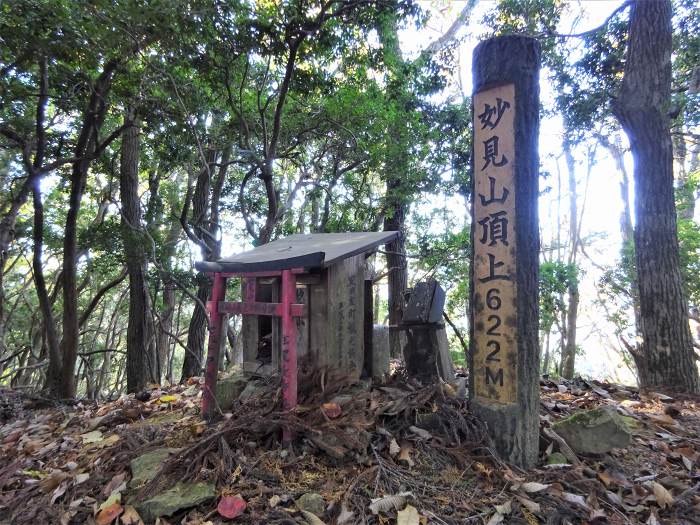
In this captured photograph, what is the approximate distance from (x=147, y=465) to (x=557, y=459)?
10.8 feet

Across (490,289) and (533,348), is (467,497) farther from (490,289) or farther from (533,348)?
(490,289)

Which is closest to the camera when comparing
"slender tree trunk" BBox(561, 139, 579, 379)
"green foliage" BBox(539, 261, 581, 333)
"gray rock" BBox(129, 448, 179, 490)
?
"gray rock" BBox(129, 448, 179, 490)

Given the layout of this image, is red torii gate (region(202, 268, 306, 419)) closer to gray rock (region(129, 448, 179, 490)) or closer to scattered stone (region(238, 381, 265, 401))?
scattered stone (region(238, 381, 265, 401))

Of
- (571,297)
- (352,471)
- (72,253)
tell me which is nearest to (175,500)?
(352,471)

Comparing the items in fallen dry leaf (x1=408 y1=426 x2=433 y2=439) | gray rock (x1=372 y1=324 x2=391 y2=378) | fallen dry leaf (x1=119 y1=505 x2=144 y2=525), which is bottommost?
fallen dry leaf (x1=119 y1=505 x2=144 y2=525)

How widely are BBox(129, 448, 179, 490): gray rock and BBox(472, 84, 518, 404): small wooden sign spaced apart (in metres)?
2.64

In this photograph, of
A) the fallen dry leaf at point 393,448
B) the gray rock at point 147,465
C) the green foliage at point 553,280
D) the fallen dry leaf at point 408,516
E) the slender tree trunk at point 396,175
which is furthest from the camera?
the green foliage at point 553,280

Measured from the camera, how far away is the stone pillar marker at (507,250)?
10.5ft

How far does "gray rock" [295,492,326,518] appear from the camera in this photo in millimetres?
2644

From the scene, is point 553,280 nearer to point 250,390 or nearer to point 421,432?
point 421,432

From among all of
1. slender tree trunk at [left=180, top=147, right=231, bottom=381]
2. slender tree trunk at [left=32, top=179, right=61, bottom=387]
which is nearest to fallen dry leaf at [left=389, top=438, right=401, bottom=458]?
slender tree trunk at [left=32, top=179, right=61, bottom=387]

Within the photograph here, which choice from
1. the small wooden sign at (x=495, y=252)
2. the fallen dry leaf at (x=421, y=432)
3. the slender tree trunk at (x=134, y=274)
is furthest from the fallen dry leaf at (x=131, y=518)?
the slender tree trunk at (x=134, y=274)

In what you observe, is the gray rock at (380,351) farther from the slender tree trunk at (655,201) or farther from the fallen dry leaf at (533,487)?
the slender tree trunk at (655,201)

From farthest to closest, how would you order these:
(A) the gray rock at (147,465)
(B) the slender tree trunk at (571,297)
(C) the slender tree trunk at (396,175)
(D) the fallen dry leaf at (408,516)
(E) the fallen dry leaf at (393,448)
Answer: (B) the slender tree trunk at (571,297)
(C) the slender tree trunk at (396,175)
(E) the fallen dry leaf at (393,448)
(A) the gray rock at (147,465)
(D) the fallen dry leaf at (408,516)
